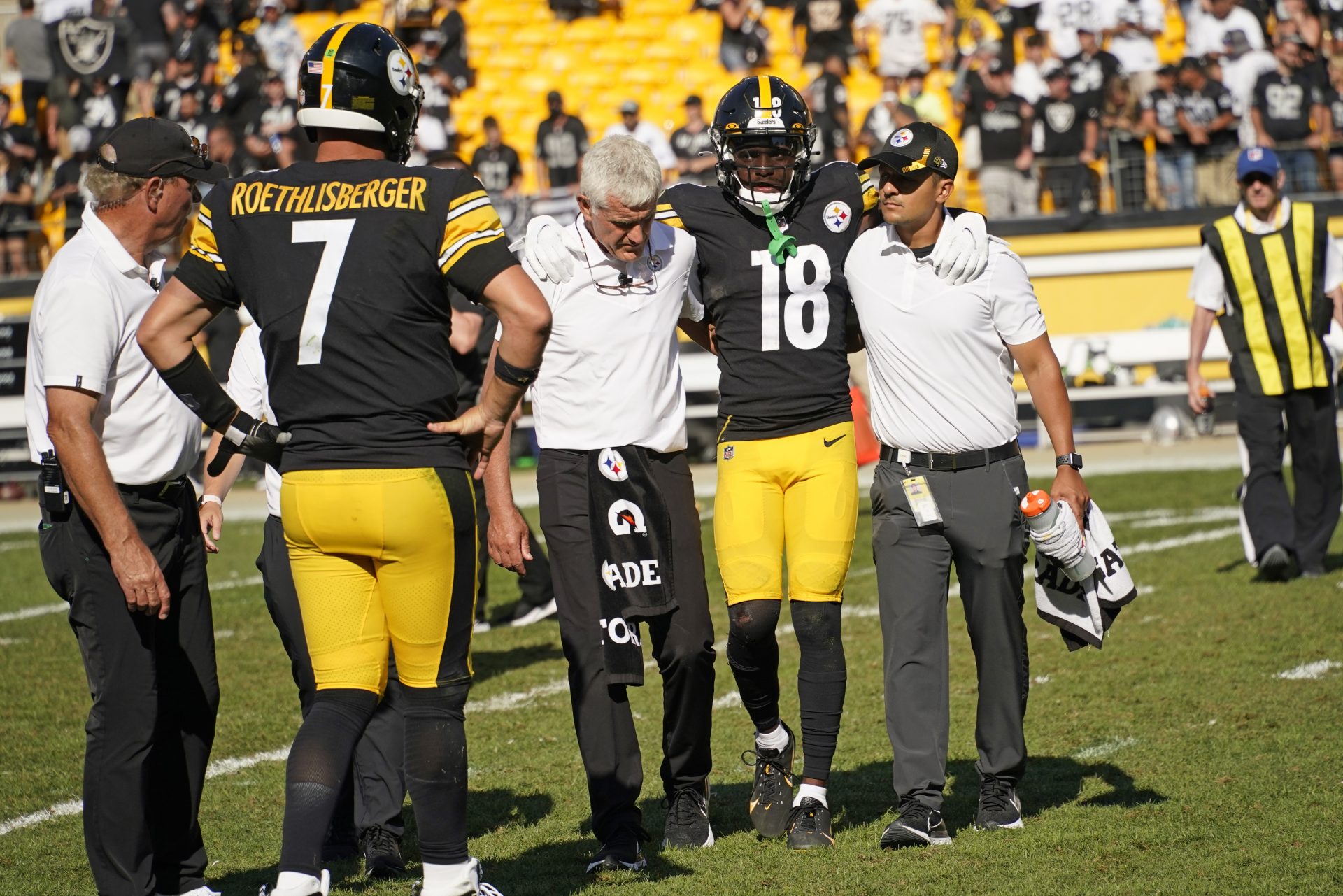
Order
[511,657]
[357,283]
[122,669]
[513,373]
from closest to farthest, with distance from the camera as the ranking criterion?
[357,283]
[513,373]
[122,669]
[511,657]

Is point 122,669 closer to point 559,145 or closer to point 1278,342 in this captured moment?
point 1278,342

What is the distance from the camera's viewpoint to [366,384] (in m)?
3.64

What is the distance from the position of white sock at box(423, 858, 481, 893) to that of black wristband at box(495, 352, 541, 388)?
116 cm

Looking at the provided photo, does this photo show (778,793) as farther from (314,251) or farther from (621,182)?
(314,251)

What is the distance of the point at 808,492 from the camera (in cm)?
490

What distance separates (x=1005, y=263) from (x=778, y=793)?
1795 mm

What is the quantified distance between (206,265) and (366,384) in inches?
19.9

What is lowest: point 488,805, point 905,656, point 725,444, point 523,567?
point 488,805

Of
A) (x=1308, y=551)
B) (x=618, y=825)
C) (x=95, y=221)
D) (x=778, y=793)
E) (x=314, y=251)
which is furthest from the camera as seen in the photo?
(x=1308, y=551)

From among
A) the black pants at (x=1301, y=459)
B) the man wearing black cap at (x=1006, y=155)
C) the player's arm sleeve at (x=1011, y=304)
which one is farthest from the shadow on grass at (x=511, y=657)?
the man wearing black cap at (x=1006, y=155)

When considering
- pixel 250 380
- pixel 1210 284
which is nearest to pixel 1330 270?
pixel 1210 284

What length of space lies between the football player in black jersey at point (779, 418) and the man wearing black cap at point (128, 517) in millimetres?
1175

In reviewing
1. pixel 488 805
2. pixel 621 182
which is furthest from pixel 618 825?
pixel 621 182

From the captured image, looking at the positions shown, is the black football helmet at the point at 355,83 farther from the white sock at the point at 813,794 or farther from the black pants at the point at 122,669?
the white sock at the point at 813,794
